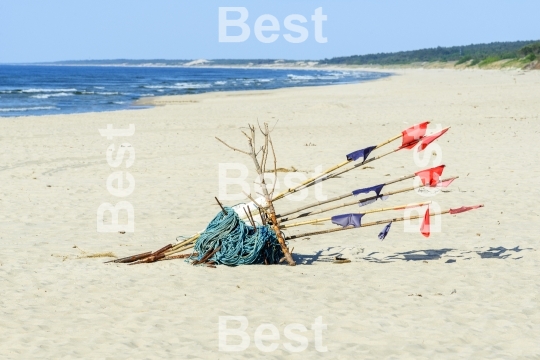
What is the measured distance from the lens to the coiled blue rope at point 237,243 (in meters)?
6.81

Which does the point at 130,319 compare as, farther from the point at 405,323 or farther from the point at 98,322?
the point at 405,323

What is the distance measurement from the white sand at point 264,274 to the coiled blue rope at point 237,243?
0.16 m

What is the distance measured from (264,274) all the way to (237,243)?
50 centimetres

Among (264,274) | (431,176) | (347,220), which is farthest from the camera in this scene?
(347,220)

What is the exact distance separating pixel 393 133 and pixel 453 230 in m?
9.14

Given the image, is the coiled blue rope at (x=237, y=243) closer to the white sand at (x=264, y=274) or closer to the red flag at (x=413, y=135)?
the white sand at (x=264, y=274)

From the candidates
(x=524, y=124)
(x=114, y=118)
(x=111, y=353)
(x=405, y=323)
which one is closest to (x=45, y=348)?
(x=111, y=353)

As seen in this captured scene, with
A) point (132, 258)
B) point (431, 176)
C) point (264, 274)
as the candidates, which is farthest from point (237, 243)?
point (431, 176)

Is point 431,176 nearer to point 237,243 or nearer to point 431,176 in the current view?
point 431,176

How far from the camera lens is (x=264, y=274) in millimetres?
6512

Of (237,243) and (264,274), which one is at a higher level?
(237,243)

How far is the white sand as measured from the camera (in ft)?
16.0

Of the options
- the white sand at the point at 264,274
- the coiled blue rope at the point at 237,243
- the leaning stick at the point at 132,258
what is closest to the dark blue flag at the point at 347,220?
the white sand at the point at 264,274

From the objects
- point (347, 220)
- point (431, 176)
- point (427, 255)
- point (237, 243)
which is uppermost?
point (431, 176)
